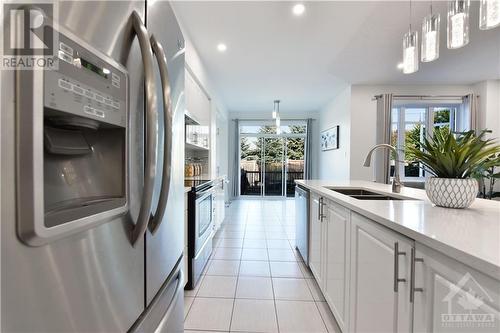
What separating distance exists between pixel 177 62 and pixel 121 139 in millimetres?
623

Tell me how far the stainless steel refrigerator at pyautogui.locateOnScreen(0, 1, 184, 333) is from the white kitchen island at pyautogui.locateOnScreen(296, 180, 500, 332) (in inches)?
35.1

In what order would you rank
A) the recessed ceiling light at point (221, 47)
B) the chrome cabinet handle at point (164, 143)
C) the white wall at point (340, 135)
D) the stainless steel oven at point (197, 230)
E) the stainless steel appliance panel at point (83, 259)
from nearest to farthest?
the stainless steel appliance panel at point (83, 259) < the chrome cabinet handle at point (164, 143) < the stainless steel oven at point (197, 230) < the recessed ceiling light at point (221, 47) < the white wall at point (340, 135)

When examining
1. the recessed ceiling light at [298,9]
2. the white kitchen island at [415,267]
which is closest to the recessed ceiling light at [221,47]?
the recessed ceiling light at [298,9]

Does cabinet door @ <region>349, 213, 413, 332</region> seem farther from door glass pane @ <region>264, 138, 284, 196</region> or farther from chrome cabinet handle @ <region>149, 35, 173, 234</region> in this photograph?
door glass pane @ <region>264, 138, 284, 196</region>

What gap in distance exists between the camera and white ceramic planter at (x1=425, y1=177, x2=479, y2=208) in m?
1.25

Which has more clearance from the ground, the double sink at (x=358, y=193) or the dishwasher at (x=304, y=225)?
the double sink at (x=358, y=193)

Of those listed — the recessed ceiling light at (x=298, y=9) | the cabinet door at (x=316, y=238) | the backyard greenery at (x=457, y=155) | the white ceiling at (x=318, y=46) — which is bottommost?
the cabinet door at (x=316, y=238)

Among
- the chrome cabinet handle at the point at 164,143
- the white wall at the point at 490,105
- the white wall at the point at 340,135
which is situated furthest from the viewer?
the white wall at the point at 340,135

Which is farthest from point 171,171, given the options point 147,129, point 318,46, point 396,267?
point 318,46

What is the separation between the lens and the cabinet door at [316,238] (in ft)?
7.03

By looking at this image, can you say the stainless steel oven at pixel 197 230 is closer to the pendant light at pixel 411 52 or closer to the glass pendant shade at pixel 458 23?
the pendant light at pixel 411 52

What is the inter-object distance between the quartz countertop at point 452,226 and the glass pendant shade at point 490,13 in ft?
3.50

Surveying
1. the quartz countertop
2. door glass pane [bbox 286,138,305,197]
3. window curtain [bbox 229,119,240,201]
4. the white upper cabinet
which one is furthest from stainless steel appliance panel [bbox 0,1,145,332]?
door glass pane [bbox 286,138,305,197]

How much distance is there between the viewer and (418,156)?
140cm
